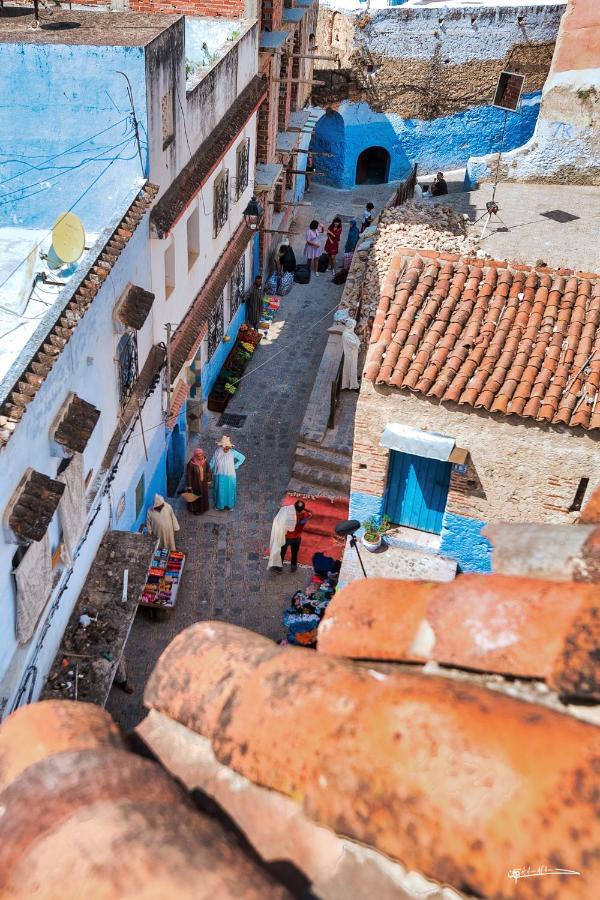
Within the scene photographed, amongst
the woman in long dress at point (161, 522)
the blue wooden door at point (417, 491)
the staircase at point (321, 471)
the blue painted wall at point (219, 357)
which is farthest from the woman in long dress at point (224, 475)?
the blue wooden door at point (417, 491)

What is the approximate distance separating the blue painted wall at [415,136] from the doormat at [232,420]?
18.5 meters

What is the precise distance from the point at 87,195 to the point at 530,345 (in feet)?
23.4

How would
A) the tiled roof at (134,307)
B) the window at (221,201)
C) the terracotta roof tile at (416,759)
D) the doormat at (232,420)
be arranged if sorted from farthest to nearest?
the doormat at (232,420) → the window at (221,201) → the tiled roof at (134,307) → the terracotta roof tile at (416,759)

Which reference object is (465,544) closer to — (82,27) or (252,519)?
(252,519)

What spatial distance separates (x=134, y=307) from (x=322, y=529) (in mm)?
5955

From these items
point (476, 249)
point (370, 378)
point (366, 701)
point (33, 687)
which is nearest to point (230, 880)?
point (366, 701)

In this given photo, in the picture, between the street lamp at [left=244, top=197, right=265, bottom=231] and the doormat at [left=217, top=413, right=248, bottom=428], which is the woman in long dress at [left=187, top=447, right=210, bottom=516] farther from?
the street lamp at [left=244, top=197, right=265, bottom=231]

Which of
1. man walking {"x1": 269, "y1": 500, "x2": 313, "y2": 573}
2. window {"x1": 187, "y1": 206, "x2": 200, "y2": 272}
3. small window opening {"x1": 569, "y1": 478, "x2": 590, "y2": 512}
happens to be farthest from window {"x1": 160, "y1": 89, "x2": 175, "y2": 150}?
small window opening {"x1": 569, "y1": 478, "x2": 590, "y2": 512}

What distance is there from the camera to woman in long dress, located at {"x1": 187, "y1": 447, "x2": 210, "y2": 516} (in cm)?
1667

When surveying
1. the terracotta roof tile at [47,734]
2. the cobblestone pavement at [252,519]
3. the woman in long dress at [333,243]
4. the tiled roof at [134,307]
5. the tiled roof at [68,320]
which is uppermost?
the terracotta roof tile at [47,734]

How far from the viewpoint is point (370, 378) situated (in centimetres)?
1161

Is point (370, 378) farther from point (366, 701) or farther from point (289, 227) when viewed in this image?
point (289, 227)

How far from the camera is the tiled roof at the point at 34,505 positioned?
342 inches

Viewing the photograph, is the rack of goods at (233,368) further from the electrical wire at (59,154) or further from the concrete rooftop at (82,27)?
the concrete rooftop at (82,27)
